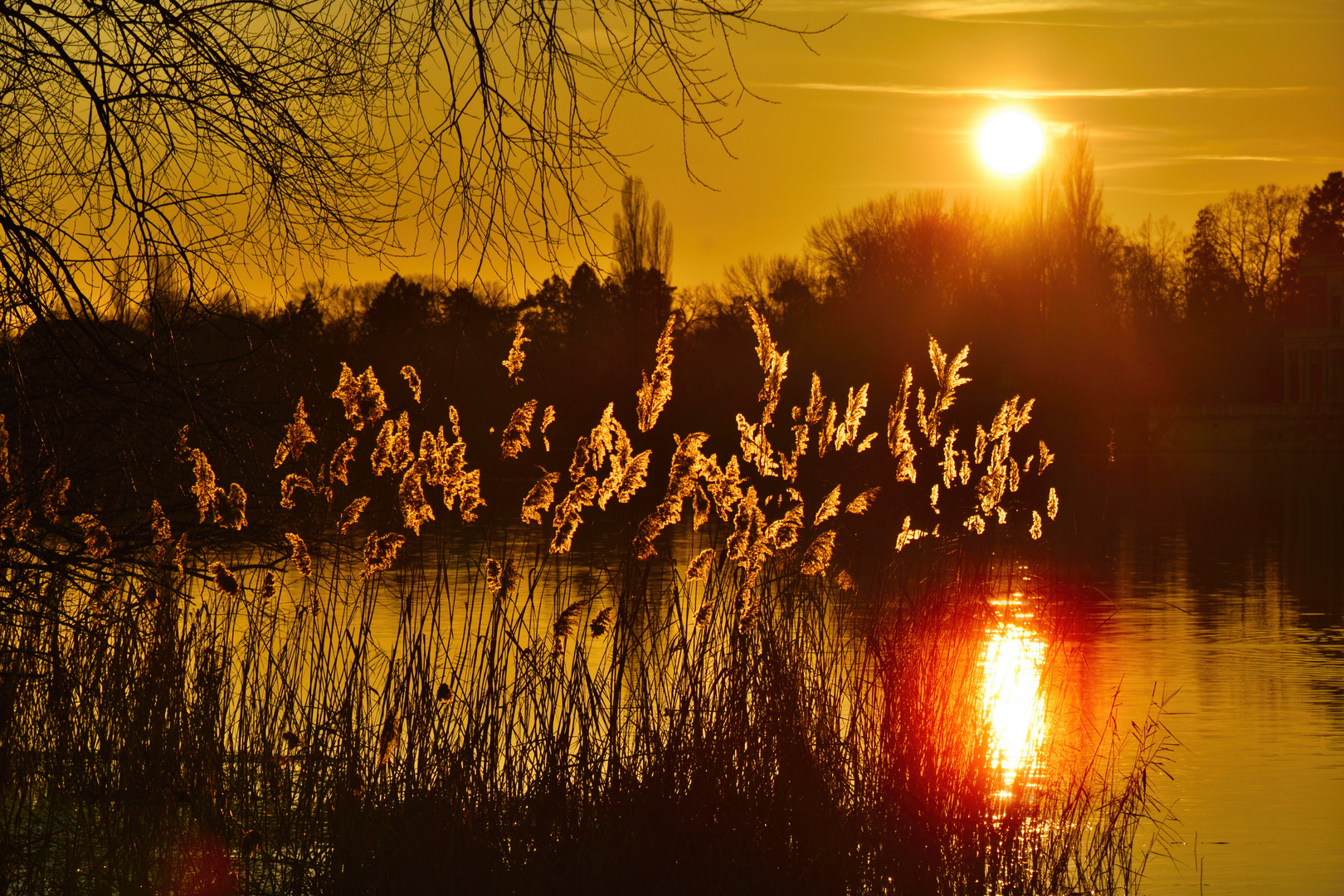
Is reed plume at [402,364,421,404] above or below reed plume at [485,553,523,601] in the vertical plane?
above

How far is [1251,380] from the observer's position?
6400 cm

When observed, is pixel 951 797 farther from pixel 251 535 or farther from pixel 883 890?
pixel 251 535

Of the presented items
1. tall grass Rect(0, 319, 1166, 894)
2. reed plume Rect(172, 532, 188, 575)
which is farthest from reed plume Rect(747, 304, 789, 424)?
reed plume Rect(172, 532, 188, 575)

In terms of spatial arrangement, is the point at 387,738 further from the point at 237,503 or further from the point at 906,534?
the point at 906,534

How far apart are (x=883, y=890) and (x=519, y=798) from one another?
131cm

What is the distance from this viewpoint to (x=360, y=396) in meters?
5.59

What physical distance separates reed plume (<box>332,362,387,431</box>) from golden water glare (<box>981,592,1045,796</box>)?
262 cm

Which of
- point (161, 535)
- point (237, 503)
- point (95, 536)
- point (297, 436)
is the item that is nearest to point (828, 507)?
point (297, 436)

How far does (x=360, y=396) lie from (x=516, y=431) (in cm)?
74

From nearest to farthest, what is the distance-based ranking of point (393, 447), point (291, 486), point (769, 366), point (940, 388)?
point (393, 447) < point (291, 486) < point (769, 366) < point (940, 388)

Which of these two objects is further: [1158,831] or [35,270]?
[1158,831]

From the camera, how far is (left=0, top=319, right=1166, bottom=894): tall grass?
500cm

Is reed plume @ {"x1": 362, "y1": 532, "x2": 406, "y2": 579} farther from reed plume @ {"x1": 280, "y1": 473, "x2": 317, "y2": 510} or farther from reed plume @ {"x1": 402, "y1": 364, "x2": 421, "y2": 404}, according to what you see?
reed plume @ {"x1": 402, "y1": 364, "x2": 421, "y2": 404}

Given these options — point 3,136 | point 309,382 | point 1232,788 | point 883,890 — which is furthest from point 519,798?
point 1232,788
